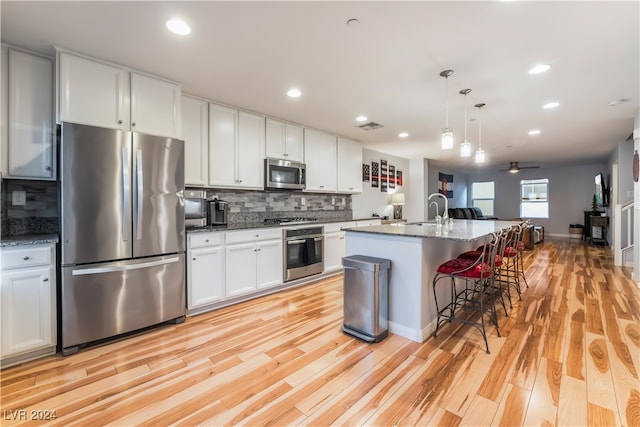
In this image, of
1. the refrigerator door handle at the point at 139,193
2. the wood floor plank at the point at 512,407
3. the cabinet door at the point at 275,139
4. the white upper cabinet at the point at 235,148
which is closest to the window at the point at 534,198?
the cabinet door at the point at 275,139

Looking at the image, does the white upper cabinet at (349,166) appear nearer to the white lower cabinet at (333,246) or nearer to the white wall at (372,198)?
the white wall at (372,198)

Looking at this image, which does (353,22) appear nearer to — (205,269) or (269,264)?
(205,269)

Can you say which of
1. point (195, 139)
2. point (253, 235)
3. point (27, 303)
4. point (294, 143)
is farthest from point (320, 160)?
point (27, 303)

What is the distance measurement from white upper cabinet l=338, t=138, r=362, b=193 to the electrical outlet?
4.00m

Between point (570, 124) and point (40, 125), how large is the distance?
660 centimetres

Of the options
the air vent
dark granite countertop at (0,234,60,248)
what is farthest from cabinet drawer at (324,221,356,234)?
dark granite countertop at (0,234,60,248)

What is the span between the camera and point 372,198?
6566 millimetres

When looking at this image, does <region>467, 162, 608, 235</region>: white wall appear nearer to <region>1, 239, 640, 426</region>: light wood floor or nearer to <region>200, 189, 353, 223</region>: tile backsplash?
<region>200, 189, 353, 223</region>: tile backsplash

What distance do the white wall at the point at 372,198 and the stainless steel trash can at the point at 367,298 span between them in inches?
137

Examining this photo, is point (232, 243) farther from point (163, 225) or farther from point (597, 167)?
point (597, 167)

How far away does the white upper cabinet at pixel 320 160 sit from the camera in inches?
186

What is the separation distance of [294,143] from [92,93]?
2525mm

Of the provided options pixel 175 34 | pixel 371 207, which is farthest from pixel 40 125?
pixel 371 207

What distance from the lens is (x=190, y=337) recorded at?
262 cm
